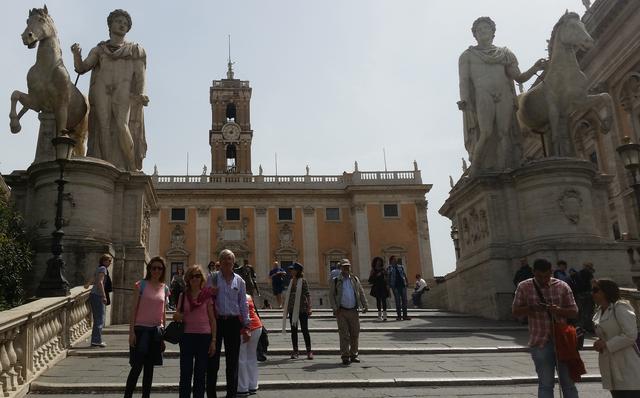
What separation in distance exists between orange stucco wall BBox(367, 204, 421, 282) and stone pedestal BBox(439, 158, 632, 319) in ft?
109

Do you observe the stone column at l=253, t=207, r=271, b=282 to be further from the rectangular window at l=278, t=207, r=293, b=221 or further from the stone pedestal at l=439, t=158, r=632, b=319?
the stone pedestal at l=439, t=158, r=632, b=319

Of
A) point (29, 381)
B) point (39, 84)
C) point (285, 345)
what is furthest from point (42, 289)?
point (39, 84)

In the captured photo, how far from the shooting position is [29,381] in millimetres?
6691

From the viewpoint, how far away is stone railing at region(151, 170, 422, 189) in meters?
49.1

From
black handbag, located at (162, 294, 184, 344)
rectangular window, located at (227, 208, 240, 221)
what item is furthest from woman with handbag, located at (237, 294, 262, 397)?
rectangular window, located at (227, 208, 240, 221)

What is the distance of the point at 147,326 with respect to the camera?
5.88m

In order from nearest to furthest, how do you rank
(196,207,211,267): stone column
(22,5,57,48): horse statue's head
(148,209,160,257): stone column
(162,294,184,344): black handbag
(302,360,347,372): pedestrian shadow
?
1. (162,294,184,344): black handbag
2. (302,360,347,372): pedestrian shadow
3. (22,5,57,48): horse statue's head
4. (148,209,160,257): stone column
5. (196,207,211,267): stone column

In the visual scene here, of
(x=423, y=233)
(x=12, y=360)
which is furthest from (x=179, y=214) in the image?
(x=12, y=360)

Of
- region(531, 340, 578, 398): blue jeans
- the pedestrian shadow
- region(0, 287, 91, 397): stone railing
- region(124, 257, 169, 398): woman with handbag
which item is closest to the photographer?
region(531, 340, 578, 398): blue jeans

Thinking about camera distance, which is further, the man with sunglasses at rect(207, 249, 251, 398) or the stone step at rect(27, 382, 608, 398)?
the stone step at rect(27, 382, 608, 398)

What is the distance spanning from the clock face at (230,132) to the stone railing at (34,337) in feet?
168

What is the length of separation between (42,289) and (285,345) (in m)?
4.21

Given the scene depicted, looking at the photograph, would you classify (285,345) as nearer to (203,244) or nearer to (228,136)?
(203,244)

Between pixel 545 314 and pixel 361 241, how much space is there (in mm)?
42951
